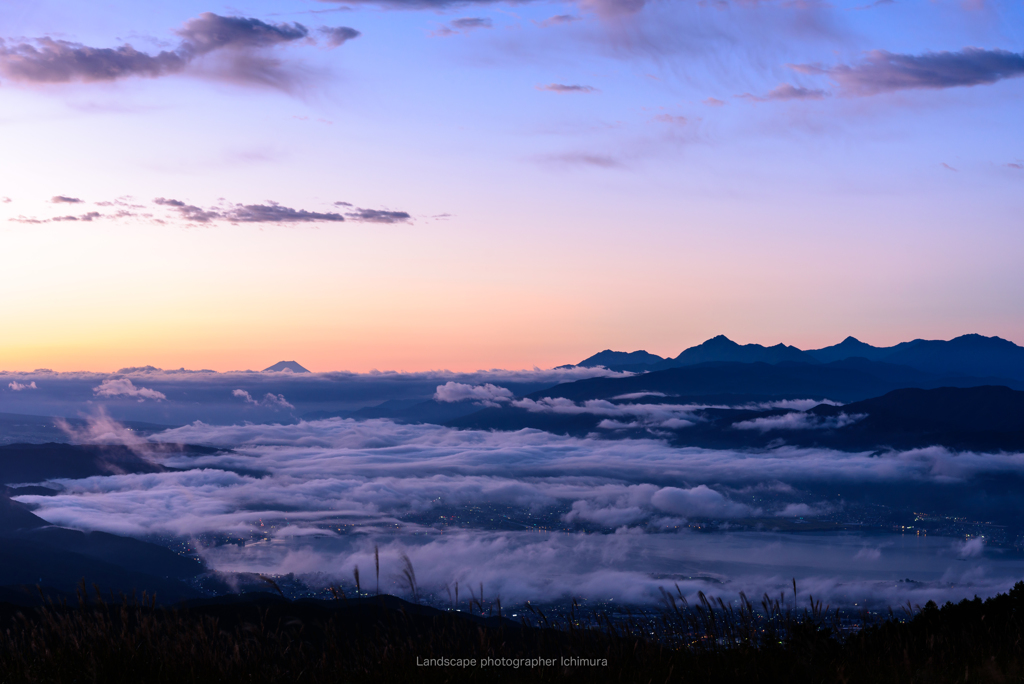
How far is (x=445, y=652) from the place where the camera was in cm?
861

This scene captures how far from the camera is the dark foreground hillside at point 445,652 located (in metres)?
7.88

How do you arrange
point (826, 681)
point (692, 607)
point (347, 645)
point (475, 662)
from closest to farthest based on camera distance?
1. point (826, 681)
2. point (475, 662)
3. point (347, 645)
4. point (692, 607)

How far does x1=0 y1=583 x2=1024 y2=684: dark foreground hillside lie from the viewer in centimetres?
788

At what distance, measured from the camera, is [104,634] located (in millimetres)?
8914

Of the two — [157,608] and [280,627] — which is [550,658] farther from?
[157,608]

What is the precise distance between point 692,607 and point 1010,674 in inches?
140

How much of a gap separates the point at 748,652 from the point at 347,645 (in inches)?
185

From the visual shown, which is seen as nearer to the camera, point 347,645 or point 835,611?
point 347,645

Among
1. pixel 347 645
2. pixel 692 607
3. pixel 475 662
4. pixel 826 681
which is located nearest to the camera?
pixel 826 681

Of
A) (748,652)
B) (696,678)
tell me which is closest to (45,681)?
(696,678)

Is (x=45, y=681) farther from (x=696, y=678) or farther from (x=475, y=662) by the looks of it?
(x=696, y=678)

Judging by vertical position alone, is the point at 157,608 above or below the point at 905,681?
above

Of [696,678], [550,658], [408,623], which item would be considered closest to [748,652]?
[696,678]

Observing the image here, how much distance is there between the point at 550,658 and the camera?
8.51 metres
